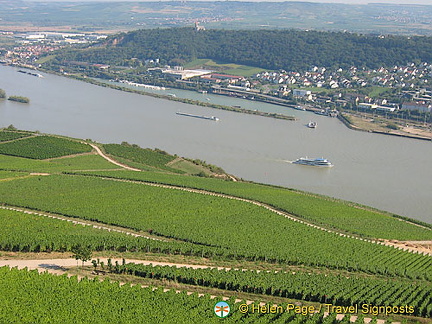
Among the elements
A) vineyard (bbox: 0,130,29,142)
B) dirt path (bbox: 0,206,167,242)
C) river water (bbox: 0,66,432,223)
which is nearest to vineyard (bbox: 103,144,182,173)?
river water (bbox: 0,66,432,223)

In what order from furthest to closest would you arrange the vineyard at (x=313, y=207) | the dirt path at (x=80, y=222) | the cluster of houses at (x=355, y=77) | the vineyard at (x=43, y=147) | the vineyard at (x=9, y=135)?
the cluster of houses at (x=355, y=77), the vineyard at (x=9, y=135), the vineyard at (x=43, y=147), the vineyard at (x=313, y=207), the dirt path at (x=80, y=222)

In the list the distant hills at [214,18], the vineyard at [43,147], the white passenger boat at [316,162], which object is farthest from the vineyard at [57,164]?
the distant hills at [214,18]

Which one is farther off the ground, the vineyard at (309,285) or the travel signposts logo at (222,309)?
the travel signposts logo at (222,309)

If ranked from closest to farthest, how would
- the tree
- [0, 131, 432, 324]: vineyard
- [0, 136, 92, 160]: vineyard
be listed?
[0, 131, 432, 324]: vineyard → the tree → [0, 136, 92, 160]: vineyard

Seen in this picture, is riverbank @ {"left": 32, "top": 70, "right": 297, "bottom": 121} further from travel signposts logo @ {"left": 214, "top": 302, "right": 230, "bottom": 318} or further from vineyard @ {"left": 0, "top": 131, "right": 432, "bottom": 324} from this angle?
travel signposts logo @ {"left": 214, "top": 302, "right": 230, "bottom": 318}

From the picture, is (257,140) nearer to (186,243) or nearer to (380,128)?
(380,128)

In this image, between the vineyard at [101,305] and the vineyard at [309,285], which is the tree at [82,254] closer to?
the vineyard at [309,285]
